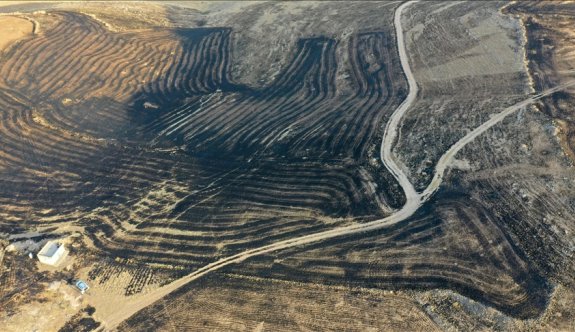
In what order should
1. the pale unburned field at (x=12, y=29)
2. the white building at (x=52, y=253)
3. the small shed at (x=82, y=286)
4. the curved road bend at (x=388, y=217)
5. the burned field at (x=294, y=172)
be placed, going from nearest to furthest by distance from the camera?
1. the burned field at (x=294, y=172)
2. the curved road bend at (x=388, y=217)
3. the small shed at (x=82, y=286)
4. the white building at (x=52, y=253)
5. the pale unburned field at (x=12, y=29)

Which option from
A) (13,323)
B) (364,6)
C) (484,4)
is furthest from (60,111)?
(484,4)

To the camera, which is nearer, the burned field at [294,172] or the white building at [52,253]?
the burned field at [294,172]

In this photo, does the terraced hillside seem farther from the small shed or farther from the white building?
the small shed

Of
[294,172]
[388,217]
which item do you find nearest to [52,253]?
[294,172]

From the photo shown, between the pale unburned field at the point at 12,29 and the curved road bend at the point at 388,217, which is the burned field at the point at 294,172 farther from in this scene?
the pale unburned field at the point at 12,29

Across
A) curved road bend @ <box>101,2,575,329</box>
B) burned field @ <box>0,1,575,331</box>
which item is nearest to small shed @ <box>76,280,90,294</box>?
burned field @ <box>0,1,575,331</box>

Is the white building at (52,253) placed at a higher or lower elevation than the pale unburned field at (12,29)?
lower

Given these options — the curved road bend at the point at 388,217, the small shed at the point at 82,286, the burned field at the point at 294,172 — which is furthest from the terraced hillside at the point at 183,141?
the small shed at the point at 82,286

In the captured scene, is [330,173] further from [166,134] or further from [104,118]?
[104,118]
